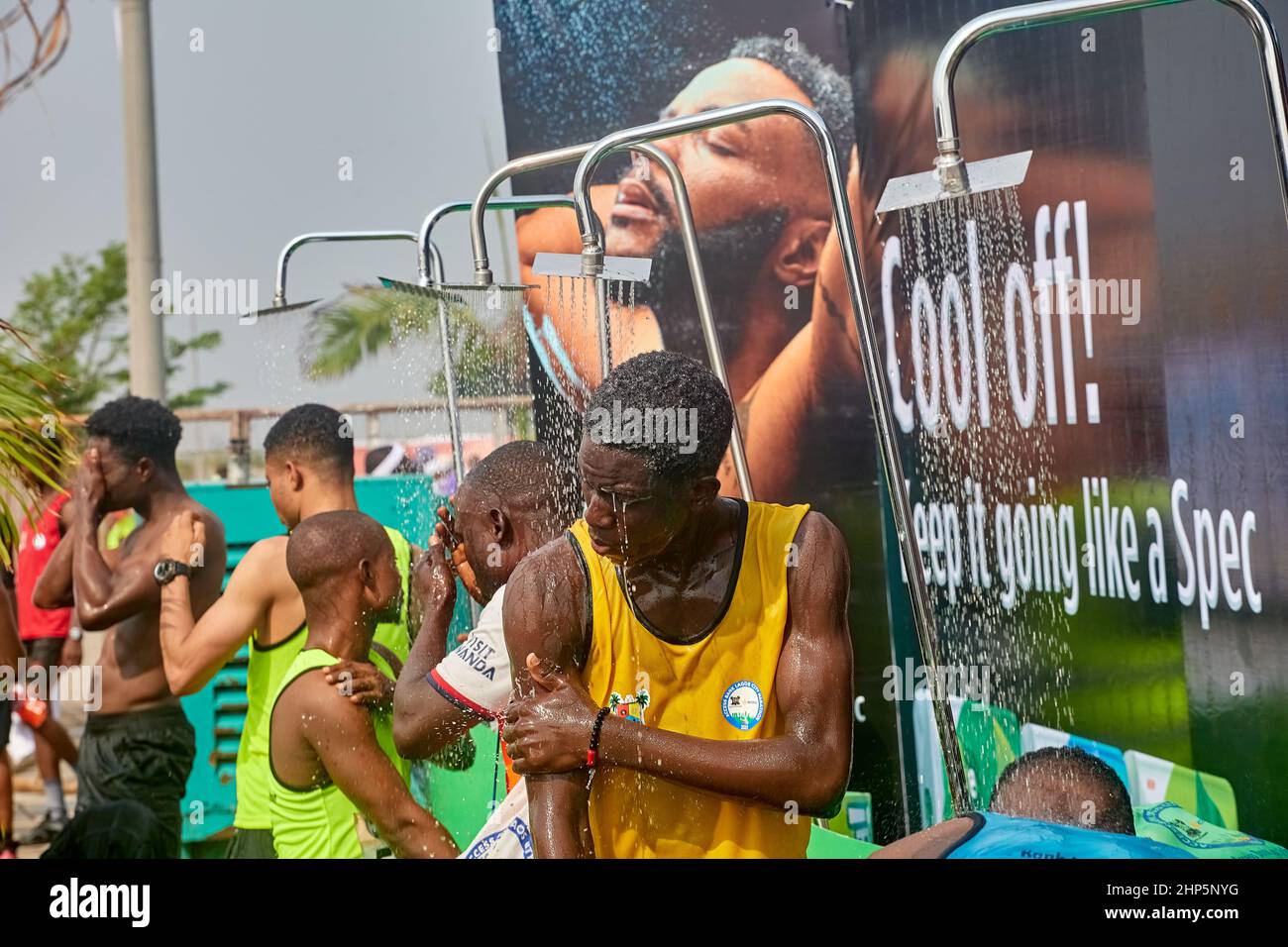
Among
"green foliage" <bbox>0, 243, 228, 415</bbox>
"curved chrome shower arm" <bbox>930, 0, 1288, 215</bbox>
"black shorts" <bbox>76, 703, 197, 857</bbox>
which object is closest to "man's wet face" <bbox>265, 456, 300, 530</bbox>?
"black shorts" <bbox>76, 703, 197, 857</bbox>

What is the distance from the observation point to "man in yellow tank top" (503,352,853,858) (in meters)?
2.10

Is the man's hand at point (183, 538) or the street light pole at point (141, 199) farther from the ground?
the street light pole at point (141, 199)

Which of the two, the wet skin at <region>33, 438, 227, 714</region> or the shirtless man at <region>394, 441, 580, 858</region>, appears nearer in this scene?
the shirtless man at <region>394, 441, 580, 858</region>

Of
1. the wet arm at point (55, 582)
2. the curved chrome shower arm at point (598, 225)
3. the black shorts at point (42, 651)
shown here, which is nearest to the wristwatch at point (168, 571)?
the wet arm at point (55, 582)

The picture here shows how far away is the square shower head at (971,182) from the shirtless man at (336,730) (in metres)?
1.22

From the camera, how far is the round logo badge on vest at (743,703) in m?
2.18

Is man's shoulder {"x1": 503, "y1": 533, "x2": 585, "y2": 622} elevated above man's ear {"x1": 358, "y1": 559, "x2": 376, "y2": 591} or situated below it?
above

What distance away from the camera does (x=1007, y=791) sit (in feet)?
9.71

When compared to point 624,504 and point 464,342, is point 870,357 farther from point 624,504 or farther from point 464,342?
point 464,342

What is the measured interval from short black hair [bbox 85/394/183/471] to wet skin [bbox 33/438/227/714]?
23mm

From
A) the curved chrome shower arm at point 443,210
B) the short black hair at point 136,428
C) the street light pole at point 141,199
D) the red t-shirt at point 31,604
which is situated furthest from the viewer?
the red t-shirt at point 31,604

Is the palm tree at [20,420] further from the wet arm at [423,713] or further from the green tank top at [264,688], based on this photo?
the wet arm at [423,713]

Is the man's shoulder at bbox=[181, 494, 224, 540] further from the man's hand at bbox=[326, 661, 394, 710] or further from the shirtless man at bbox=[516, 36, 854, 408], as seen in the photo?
the man's hand at bbox=[326, 661, 394, 710]

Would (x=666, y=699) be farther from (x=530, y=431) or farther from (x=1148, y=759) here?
(x=530, y=431)
